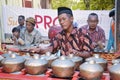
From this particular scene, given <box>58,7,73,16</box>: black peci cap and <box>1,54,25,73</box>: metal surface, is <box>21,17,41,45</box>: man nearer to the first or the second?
<box>58,7,73,16</box>: black peci cap

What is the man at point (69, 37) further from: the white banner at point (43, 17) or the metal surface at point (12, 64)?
the metal surface at point (12, 64)

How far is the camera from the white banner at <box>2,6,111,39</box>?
3091mm

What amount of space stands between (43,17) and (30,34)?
12.1 inches

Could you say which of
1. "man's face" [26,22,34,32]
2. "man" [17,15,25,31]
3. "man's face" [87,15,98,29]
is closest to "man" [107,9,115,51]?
"man's face" [87,15,98,29]

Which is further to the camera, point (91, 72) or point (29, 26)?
point (29, 26)

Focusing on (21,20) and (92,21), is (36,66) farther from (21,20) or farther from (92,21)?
(21,20)

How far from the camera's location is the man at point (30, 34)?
3393 millimetres

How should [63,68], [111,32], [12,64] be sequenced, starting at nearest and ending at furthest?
Answer: [63,68], [12,64], [111,32]

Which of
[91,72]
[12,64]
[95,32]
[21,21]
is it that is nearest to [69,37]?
[95,32]

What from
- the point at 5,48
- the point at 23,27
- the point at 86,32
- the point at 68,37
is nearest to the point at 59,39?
the point at 68,37

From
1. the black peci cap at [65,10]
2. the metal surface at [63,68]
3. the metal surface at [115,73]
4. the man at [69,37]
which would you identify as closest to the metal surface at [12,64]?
the metal surface at [63,68]

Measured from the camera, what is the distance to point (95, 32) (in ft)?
10.4

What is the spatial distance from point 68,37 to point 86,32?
228mm

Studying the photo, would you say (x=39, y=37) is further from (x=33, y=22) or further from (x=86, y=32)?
(x=86, y=32)
